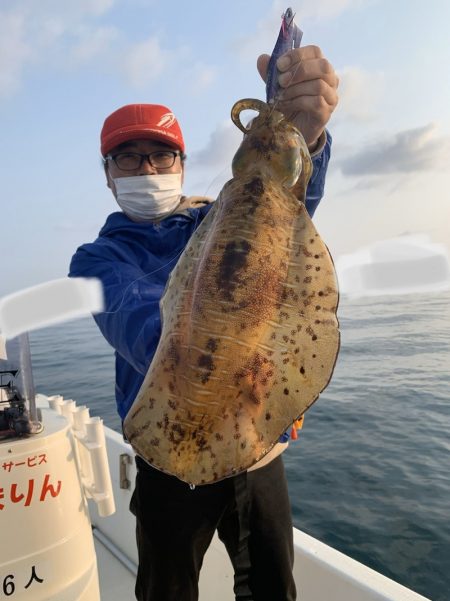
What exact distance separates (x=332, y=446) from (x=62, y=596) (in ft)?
19.2

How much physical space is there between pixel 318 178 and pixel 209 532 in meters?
1.91

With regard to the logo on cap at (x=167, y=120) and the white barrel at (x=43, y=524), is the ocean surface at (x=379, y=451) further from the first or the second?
the white barrel at (x=43, y=524)

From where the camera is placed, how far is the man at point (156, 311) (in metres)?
1.99

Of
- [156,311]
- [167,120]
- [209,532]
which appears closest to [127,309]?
[156,311]

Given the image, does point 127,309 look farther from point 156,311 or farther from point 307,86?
point 307,86

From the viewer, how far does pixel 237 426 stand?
109 centimetres

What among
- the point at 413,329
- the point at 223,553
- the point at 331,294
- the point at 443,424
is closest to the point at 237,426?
the point at 331,294

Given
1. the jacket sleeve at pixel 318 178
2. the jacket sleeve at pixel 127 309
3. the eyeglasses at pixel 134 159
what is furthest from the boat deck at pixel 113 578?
the jacket sleeve at pixel 318 178

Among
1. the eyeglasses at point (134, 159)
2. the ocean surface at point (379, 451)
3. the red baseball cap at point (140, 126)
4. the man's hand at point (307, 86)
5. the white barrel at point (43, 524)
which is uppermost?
the red baseball cap at point (140, 126)

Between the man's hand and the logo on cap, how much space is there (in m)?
1.28

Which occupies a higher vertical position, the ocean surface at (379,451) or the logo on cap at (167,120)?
the logo on cap at (167,120)

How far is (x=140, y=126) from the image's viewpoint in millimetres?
2643

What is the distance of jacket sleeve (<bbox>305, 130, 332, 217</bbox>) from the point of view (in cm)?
216

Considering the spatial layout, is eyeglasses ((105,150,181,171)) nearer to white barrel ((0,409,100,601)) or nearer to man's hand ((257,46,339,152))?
man's hand ((257,46,339,152))
